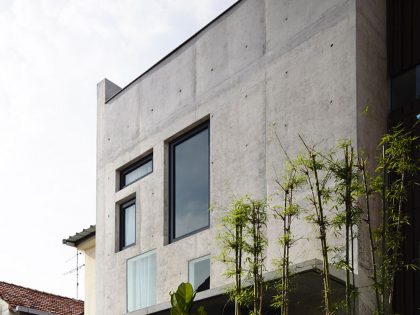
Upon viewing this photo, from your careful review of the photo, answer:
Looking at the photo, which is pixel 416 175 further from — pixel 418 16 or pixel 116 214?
pixel 116 214

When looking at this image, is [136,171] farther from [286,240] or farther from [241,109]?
[286,240]

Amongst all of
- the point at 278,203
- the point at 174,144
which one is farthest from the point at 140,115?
the point at 278,203

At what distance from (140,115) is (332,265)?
20.0 ft

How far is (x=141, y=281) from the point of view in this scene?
14.6m

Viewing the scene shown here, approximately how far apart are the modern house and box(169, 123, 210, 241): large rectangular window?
4898 mm

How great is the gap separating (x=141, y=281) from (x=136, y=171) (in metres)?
2.00

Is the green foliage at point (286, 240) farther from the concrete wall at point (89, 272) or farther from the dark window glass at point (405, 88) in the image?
the concrete wall at point (89, 272)

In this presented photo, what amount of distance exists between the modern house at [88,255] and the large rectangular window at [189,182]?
490 centimetres

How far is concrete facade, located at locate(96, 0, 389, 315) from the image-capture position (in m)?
11.4

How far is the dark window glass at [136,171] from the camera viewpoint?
15.1 m

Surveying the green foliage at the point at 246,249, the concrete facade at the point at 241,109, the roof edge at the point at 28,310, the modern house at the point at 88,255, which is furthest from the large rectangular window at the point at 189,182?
the roof edge at the point at 28,310

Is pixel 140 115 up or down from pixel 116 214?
up

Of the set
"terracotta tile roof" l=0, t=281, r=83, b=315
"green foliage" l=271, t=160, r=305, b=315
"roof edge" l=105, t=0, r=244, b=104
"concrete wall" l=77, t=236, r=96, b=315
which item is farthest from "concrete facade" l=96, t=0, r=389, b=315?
"terracotta tile roof" l=0, t=281, r=83, b=315

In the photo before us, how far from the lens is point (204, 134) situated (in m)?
13.9
